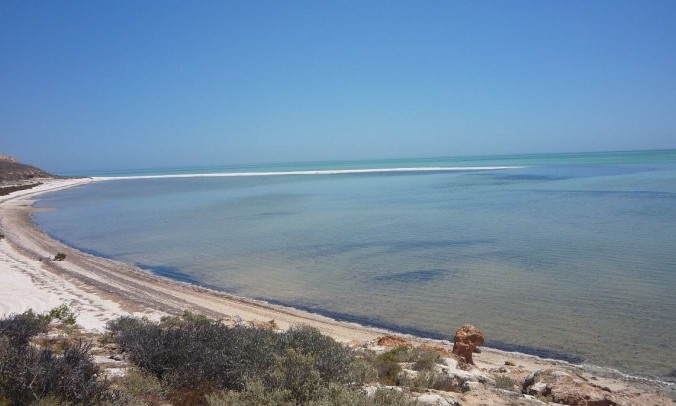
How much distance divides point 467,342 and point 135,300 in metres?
8.59

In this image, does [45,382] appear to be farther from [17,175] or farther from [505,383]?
[17,175]

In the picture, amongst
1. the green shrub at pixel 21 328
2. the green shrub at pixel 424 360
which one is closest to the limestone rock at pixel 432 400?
the green shrub at pixel 424 360

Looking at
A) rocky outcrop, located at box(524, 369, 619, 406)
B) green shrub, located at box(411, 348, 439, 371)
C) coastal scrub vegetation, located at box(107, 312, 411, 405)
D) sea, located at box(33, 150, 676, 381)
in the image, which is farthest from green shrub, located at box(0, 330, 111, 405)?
sea, located at box(33, 150, 676, 381)

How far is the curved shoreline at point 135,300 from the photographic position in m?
9.23

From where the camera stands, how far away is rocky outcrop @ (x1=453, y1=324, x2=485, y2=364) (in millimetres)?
8086

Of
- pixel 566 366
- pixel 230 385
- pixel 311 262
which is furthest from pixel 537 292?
pixel 230 385

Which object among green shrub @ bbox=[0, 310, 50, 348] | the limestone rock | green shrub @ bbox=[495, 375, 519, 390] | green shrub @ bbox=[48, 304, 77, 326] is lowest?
green shrub @ bbox=[495, 375, 519, 390]

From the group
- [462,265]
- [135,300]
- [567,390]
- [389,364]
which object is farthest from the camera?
[462,265]

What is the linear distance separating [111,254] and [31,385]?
17848 mm

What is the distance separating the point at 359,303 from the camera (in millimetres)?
12281

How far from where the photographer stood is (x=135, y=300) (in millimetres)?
12281

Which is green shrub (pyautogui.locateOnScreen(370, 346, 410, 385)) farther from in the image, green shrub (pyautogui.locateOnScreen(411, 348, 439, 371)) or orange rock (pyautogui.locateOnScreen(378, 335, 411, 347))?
orange rock (pyautogui.locateOnScreen(378, 335, 411, 347))

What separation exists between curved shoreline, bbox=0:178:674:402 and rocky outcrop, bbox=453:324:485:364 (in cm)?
37

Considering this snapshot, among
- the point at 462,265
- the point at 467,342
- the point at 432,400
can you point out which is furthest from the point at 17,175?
the point at 432,400
